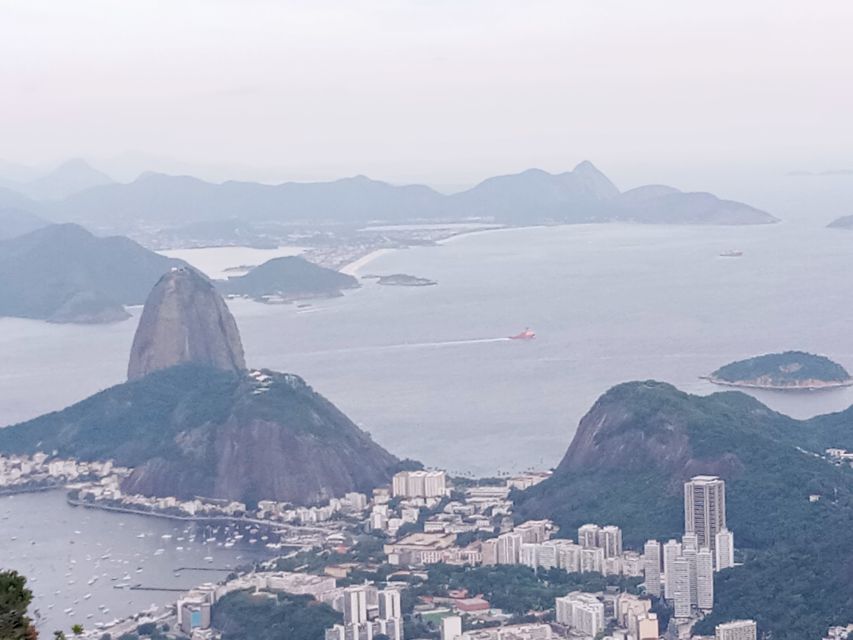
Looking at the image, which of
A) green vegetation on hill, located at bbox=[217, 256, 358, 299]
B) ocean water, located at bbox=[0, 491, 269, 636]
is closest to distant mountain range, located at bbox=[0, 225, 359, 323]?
green vegetation on hill, located at bbox=[217, 256, 358, 299]

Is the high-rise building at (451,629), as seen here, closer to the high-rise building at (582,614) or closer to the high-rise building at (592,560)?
the high-rise building at (582,614)

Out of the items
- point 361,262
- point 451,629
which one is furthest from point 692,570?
point 361,262

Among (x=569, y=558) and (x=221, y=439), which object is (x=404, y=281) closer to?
(x=221, y=439)

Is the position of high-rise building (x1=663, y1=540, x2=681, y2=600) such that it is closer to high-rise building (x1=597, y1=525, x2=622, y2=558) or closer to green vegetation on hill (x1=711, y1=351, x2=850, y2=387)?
high-rise building (x1=597, y1=525, x2=622, y2=558)

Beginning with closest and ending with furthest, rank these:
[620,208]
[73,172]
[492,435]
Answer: [492,435] < [620,208] < [73,172]


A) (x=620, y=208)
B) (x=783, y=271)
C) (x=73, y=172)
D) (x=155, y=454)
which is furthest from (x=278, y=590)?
(x=73, y=172)

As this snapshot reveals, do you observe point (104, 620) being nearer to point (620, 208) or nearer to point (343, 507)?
point (343, 507)

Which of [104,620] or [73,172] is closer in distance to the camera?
[104,620]
